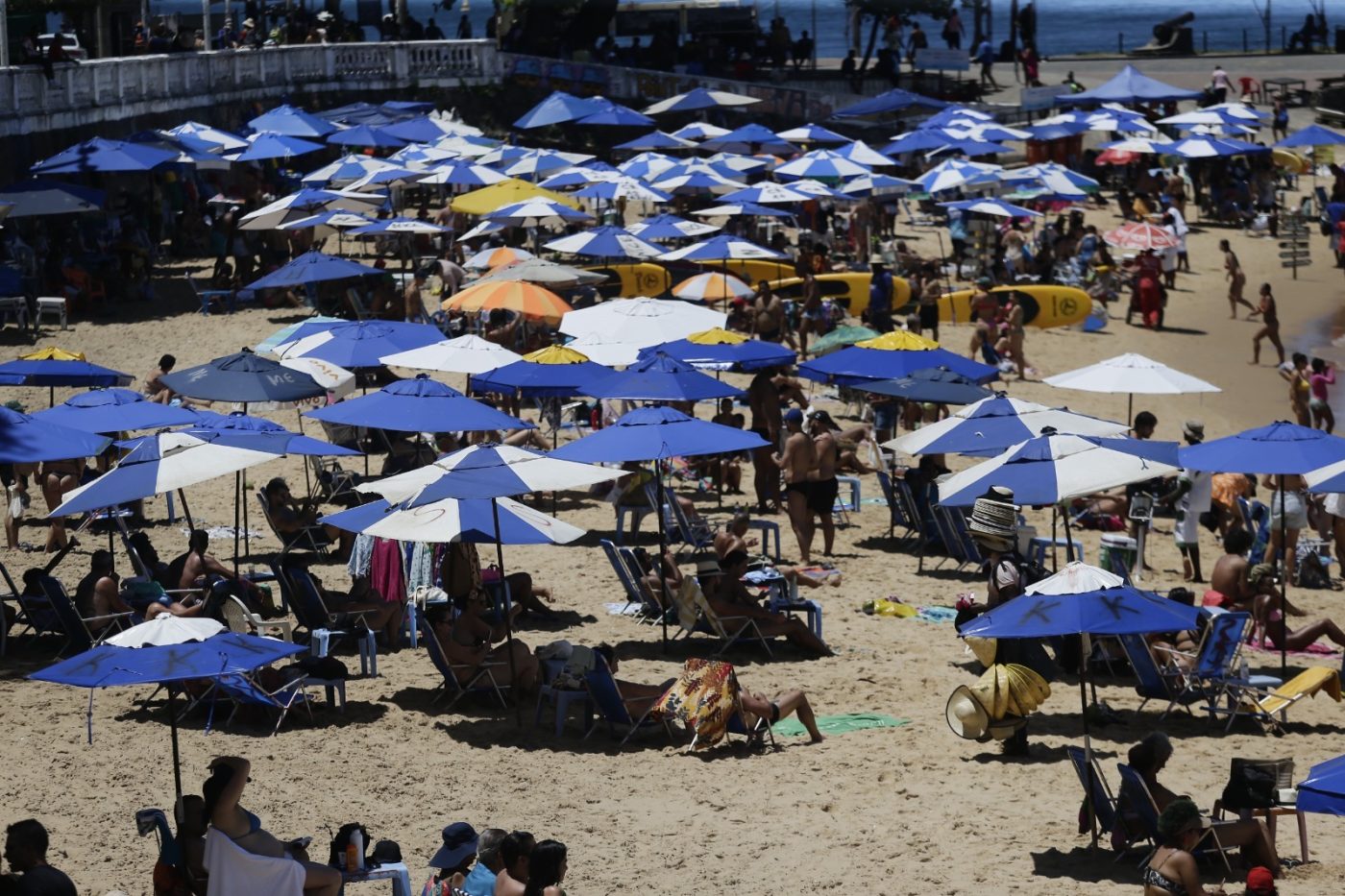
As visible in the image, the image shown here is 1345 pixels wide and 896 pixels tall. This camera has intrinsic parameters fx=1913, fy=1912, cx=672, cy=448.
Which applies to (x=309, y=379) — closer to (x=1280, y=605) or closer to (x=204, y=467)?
(x=204, y=467)

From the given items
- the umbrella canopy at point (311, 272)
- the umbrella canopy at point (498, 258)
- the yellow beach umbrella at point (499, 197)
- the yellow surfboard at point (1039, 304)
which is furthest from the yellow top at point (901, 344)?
the yellow beach umbrella at point (499, 197)

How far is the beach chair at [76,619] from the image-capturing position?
1241cm

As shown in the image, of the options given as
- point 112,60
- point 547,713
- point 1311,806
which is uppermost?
point 112,60

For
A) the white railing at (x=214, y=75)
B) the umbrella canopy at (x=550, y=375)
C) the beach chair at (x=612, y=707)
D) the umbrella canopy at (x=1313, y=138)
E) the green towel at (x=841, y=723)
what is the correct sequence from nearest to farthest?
the beach chair at (x=612, y=707)
the green towel at (x=841, y=723)
the umbrella canopy at (x=550, y=375)
the white railing at (x=214, y=75)
the umbrella canopy at (x=1313, y=138)

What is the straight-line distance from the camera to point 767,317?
23.8 m

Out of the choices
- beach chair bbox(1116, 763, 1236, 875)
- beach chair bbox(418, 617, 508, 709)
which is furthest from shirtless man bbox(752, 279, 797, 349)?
beach chair bbox(1116, 763, 1236, 875)

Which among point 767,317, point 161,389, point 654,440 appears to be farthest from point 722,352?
point 767,317

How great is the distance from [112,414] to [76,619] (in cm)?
284

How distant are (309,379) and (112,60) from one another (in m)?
19.9

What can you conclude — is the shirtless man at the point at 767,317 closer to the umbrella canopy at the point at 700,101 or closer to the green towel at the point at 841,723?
the green towel at the point at 841,723

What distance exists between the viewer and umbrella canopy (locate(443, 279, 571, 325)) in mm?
20609

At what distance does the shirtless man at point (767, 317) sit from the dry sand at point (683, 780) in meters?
9.50

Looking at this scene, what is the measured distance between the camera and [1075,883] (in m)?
9.05

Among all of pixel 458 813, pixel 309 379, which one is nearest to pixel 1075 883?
pixel 458 813
